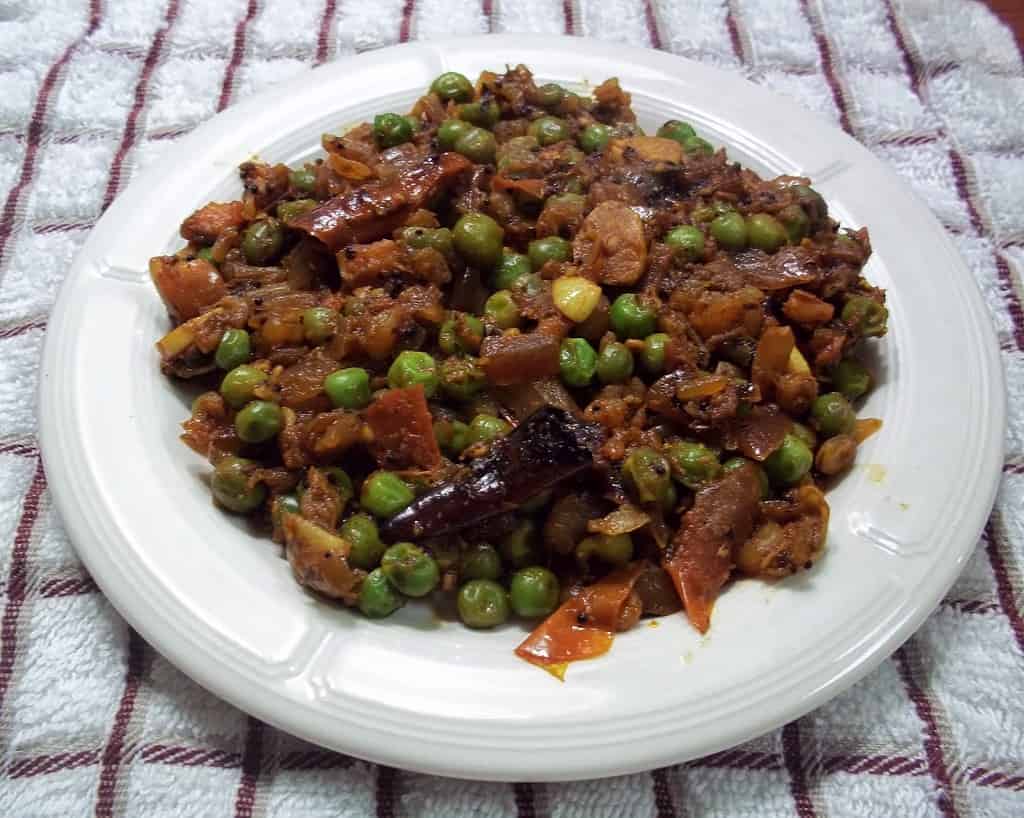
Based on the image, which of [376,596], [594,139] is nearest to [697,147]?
[594,139]

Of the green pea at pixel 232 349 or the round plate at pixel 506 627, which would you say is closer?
the round plate at pixel 506 627

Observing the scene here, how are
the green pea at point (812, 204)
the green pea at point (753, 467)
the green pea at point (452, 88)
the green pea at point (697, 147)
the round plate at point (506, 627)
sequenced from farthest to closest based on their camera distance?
1. the green pea at point (452, 88)
2. the green pea at point (697, 147)
3. the green pea at point (812, 204)
4. the green pea at point (753, 467)
5. the round plate at point (506, 627)

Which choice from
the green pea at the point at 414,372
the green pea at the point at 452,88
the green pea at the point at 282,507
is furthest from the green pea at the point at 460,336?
the green pea at the point at 452,88

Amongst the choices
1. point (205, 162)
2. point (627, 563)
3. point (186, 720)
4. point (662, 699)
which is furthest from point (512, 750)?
point (205, 162)

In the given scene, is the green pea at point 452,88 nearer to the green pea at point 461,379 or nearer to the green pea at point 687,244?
the green pea at point 687,244

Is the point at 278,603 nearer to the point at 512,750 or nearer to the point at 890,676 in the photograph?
the point at 512,750

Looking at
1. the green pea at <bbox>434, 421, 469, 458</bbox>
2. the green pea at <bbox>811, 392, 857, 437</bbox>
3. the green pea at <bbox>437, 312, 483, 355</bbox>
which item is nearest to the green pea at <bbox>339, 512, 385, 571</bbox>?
the green pea at <bbox>434, 421, 469, 458</bbox>
